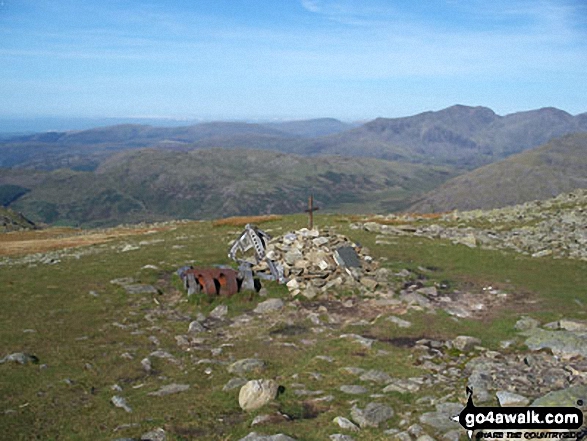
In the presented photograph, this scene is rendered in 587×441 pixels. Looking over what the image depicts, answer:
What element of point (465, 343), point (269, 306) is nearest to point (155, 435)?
point (465, 343)

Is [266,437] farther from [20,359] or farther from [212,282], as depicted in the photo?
[212,282]

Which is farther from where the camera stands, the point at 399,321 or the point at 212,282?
the point at 212,282

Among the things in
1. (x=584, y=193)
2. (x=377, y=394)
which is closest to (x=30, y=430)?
(x=377, y=394)

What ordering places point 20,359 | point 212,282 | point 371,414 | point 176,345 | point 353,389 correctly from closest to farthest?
point 371,414
point 353,389
point 20,359
point 176,345
point 212,282

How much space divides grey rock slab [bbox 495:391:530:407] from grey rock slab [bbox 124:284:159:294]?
18.7m

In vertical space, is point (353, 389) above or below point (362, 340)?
above

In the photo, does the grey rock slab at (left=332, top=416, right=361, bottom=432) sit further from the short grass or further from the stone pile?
the stone pile

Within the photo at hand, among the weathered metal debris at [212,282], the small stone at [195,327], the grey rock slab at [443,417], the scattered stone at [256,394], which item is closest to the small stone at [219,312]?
the weathered metal debris at [212,282]

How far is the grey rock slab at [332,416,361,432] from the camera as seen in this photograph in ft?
36.8

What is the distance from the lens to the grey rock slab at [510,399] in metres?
11.4

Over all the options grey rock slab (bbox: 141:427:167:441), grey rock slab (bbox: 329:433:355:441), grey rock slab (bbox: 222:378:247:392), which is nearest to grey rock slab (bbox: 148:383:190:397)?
grey rock slab (bbox: 222:378:247:392)

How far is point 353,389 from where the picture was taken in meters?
13.8

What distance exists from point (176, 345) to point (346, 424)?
9.42 metres

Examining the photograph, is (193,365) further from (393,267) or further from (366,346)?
(393,267)
